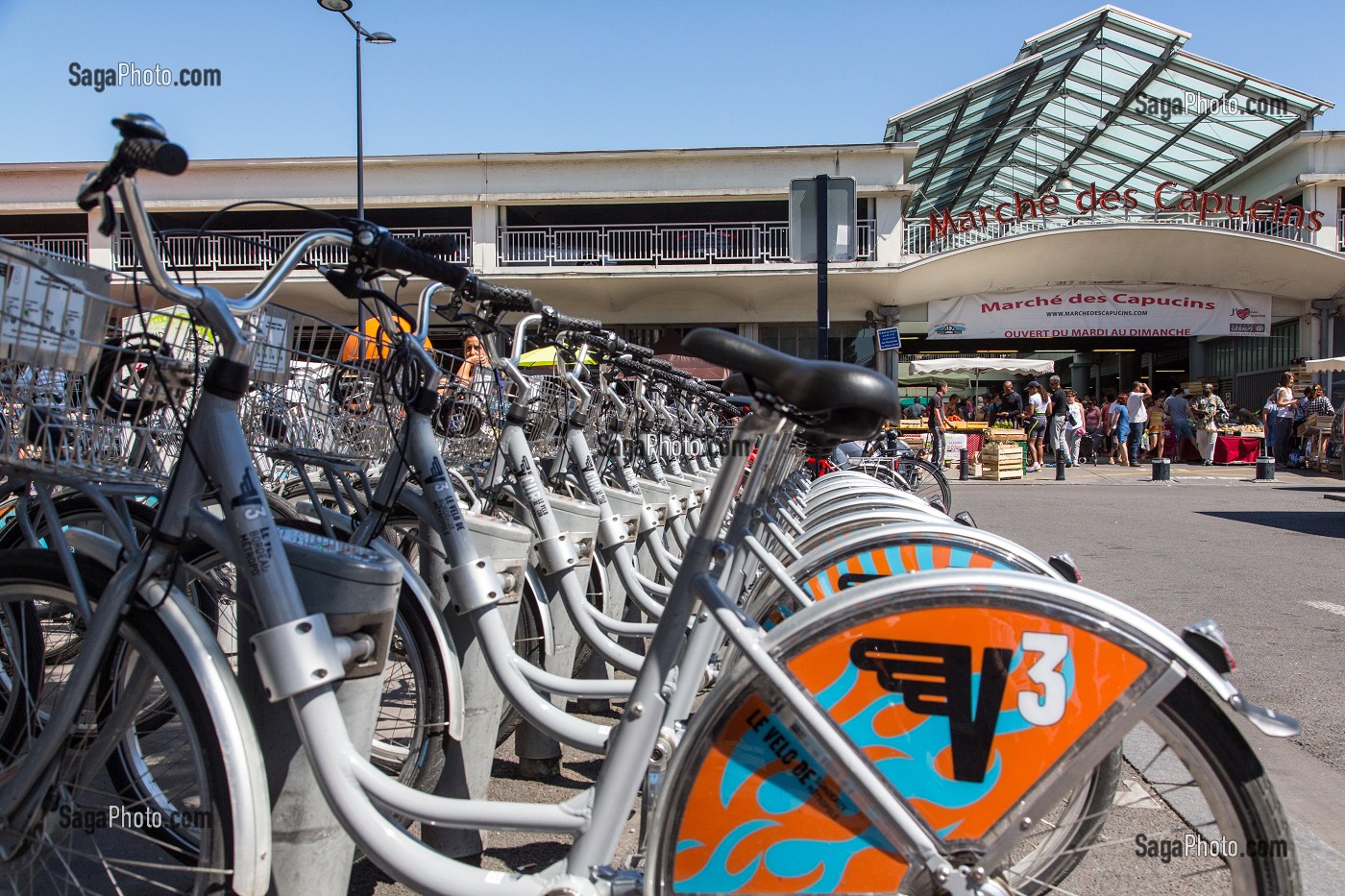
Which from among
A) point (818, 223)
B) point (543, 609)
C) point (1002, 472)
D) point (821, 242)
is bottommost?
point (1002, 472)

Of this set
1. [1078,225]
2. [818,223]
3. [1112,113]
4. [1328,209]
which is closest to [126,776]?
[818,223]

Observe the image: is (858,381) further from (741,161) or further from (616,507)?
(741,161)

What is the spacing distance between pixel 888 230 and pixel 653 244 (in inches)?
228

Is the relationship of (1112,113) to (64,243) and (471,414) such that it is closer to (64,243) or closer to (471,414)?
(471,414)

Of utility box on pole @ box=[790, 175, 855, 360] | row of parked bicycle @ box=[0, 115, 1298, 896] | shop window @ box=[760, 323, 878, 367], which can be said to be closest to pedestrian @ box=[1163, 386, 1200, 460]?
shop window @ box=[760, 323, 878, 367]

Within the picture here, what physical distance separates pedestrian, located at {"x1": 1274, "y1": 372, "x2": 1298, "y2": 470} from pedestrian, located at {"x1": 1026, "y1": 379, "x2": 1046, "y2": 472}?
5236 millimetres

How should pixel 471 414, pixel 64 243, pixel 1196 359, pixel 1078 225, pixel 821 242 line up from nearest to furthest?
pixel 471 414 → pixel 821 242 → pixel 1078 225 → pixel 64 243 → pixel 1196 359

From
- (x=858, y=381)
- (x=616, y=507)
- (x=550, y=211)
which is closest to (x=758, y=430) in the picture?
(x=858, y=381)

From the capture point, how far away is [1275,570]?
6.96 m

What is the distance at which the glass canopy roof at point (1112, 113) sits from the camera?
2142 centimetres

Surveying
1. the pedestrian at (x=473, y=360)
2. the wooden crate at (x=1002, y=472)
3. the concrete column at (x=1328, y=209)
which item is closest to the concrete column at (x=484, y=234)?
the wooden crate at (x=1002, y=472)

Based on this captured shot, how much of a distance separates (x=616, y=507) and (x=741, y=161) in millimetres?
21433

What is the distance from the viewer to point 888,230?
23.4m

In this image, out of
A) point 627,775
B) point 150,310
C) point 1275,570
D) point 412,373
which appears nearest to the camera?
point 627,775
